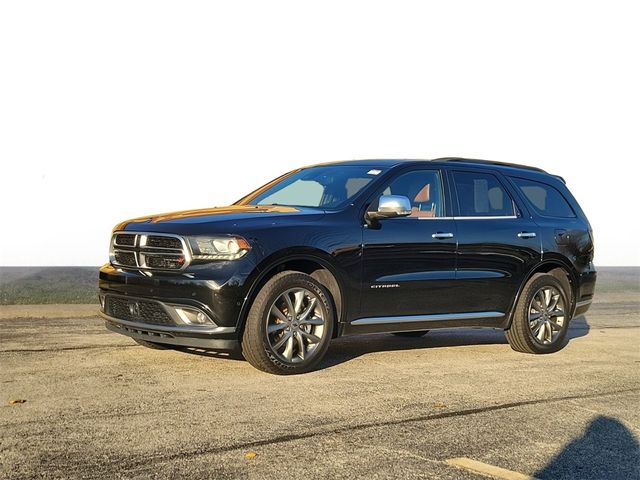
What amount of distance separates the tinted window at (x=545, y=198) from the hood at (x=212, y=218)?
301 cm

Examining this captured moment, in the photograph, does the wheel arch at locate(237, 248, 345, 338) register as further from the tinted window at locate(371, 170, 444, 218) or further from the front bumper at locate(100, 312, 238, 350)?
the tinted window at locate(371, 170, 444, 218)

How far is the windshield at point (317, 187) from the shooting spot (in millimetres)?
8250

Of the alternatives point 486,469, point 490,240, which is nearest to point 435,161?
point 490,240

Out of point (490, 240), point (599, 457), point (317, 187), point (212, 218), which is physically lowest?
point (599, 457)

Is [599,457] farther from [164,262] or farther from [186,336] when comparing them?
[164,262]

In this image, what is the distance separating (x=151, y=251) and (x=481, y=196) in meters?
3.62

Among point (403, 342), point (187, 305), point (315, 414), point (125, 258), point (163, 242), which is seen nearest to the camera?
point (315, 414)

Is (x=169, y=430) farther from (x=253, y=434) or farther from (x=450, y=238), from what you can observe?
(x=450, y=238)

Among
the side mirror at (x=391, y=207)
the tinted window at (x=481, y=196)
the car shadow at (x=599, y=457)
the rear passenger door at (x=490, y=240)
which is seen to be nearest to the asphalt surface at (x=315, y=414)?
→ the car shadow at (x=599, y=457)

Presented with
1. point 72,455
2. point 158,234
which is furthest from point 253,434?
point 158,234

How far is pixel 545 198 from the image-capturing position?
1005 cm

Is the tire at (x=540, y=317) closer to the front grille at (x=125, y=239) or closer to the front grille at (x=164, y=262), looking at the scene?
the front grille at (x=164, y=262)

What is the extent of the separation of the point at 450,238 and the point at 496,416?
2936 millimetres

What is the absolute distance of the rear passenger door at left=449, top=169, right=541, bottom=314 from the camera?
865 centimetres
